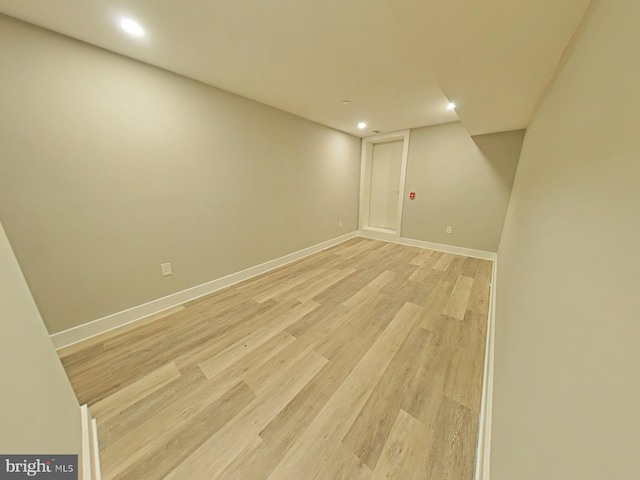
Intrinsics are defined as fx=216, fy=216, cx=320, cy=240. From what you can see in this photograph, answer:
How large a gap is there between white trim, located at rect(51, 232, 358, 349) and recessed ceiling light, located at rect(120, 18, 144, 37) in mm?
2094

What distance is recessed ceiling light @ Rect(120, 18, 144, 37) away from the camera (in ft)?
4.38

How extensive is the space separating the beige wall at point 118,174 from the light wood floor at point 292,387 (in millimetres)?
475

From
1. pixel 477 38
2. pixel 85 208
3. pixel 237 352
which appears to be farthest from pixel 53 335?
pixel 477 38

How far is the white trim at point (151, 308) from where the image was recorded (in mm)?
1696

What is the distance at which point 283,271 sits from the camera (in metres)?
3.05

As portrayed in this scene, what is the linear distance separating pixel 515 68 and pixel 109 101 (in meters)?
2.91

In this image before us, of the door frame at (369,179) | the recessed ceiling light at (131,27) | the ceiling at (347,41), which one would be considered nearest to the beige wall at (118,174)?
the ceiling at (347,41)

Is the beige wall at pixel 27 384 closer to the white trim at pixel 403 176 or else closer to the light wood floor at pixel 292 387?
the light wood floor at pixel 292 387

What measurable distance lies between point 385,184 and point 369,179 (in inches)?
14.1

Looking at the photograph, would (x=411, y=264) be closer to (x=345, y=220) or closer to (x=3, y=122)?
(x=345, y=220)

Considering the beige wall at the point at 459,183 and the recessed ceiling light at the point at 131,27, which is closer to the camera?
the recessed ceiling light at the point at 131,27

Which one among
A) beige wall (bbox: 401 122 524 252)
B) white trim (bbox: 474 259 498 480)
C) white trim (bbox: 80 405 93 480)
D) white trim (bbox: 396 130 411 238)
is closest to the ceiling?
beige wall (bbox: 401 122 524 252)

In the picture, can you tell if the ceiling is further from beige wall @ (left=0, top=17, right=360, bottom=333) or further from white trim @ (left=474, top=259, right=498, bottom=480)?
white trim @ (left=474, top=259, right=498, bottom=480)

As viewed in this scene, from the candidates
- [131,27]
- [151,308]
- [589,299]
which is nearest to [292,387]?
[589,299]
